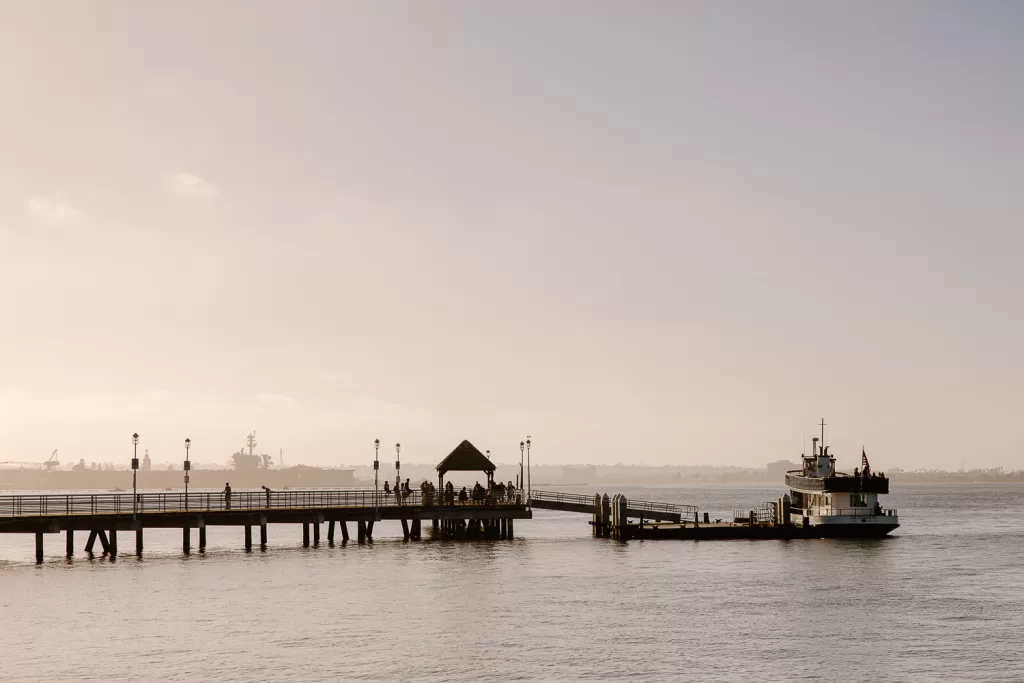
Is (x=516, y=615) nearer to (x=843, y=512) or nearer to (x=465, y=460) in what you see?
(x=465, y=460)

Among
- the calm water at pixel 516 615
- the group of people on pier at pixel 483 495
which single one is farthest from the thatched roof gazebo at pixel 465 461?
the calm water at pixel 516 615

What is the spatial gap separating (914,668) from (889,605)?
14073 mm

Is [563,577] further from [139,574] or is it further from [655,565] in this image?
[139,574]

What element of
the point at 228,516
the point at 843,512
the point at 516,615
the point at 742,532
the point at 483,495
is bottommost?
the point at 516,615

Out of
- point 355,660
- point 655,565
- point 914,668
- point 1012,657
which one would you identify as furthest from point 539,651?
point 655,565

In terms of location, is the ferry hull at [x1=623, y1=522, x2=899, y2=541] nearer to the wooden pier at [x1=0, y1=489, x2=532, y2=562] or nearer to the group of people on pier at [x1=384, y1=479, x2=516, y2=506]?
the wooden pier at [x1=0, y1=489, x2=532, y2=562]

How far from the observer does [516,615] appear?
154 ft

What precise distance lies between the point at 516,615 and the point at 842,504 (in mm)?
42529

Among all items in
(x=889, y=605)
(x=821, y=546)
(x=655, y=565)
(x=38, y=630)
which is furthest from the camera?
(x=821, y=546)

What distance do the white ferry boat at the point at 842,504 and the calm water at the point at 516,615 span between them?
17.5 feet

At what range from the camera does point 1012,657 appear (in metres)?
38.8

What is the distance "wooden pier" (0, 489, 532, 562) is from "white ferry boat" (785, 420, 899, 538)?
22152 millimetres

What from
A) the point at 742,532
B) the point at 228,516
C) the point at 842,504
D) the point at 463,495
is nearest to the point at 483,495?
the point at 463,495

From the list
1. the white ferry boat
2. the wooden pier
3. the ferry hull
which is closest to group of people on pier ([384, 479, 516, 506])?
the wooden pier
